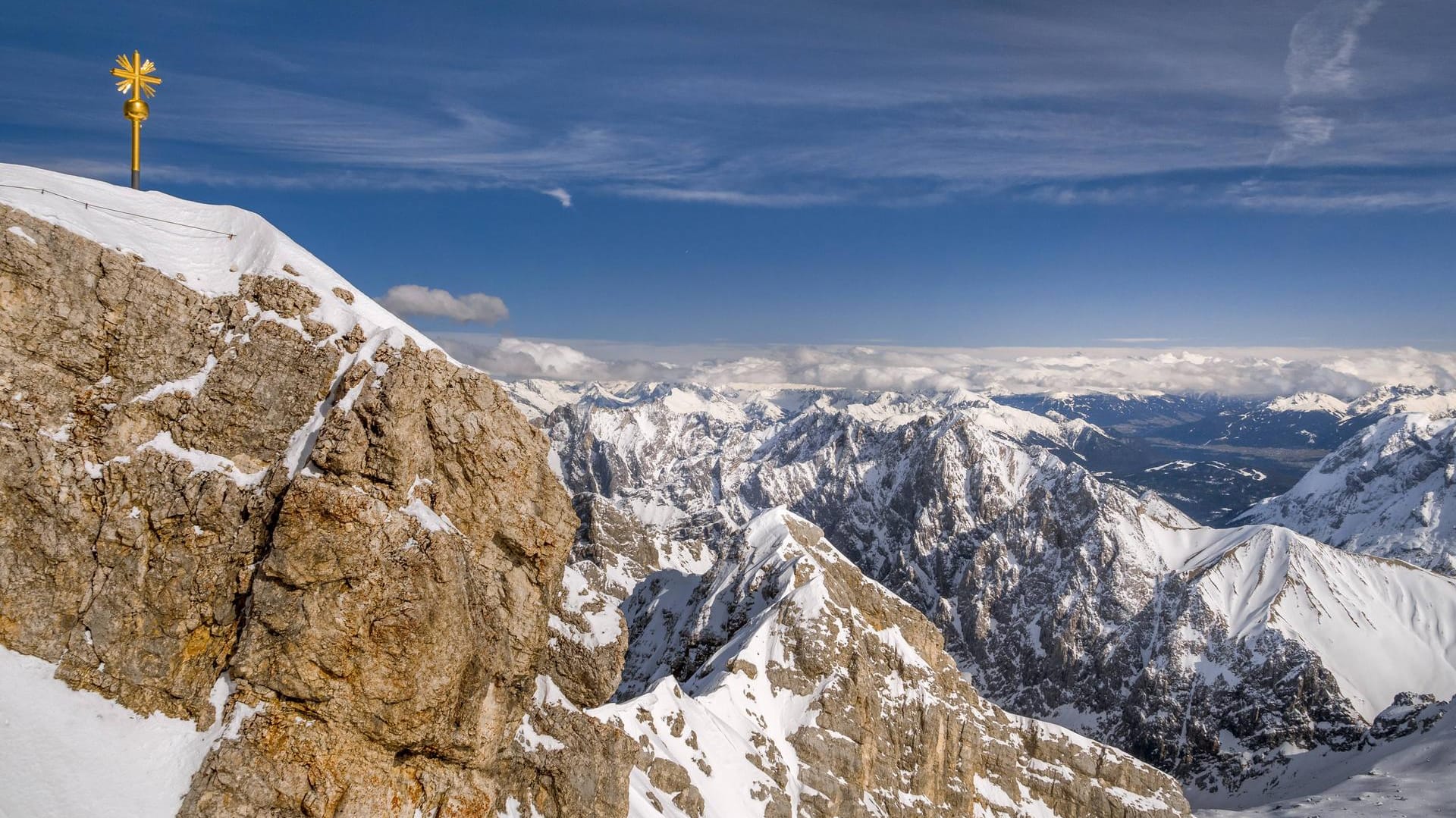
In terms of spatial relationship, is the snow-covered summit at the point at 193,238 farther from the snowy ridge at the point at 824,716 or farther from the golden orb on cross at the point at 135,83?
the snowy ridge at the point at 824,716

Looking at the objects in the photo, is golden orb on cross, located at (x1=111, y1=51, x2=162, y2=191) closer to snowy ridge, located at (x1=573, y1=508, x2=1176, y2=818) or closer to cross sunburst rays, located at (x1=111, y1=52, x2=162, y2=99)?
cross sunburst rays, located at (x1=111, y1=52, x2=162, y2=99)

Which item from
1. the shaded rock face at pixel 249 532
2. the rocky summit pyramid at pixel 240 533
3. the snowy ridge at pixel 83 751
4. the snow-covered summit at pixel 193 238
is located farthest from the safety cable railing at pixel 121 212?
the snowy ridge at pixel 83 751

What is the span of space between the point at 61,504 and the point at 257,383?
25.9 feet

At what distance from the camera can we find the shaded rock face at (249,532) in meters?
29.6

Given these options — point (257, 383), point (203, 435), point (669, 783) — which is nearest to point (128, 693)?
point (203, 435)

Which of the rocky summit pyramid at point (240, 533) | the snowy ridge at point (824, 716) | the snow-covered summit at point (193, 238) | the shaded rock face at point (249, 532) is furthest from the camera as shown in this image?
the snowy ridge at point (824, 716)

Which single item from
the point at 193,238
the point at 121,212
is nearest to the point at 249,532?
the point at 193,238

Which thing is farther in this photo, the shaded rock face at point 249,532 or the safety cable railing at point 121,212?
the safety cable railing at point 121,212

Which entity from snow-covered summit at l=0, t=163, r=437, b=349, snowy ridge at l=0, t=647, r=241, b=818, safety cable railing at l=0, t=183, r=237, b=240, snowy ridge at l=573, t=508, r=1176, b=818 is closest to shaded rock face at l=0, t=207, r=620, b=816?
snowy ridge at l=0, t=647, r=241, b=818

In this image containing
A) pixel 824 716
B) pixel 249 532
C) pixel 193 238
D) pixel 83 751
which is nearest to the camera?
pixel 83 751

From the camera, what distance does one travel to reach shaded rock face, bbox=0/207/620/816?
97.1ft

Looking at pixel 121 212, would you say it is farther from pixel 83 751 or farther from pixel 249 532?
pixel 83 751

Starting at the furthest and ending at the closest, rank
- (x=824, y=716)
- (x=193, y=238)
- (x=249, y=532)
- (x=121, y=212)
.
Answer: (x=824, y=716) < (x=193, y=238) < (x=121, y=212) < (x=249, y=532)

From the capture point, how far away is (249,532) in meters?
31.6
